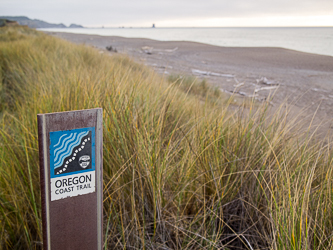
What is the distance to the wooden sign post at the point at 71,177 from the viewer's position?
2.20ft

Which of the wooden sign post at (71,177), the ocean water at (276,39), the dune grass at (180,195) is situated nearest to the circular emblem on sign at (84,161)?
the wooden sign post at (71,177)

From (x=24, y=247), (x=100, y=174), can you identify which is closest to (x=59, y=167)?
(x=100, y=174)

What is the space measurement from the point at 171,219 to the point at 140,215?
166mm

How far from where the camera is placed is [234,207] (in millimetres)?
1424

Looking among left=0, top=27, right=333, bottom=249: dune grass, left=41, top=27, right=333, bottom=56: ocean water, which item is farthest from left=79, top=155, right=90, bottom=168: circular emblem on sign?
left=41, top=27, right=333, bottom=56: ocean water

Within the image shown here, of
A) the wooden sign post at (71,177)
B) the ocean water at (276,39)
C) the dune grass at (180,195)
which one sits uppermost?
the ocean water at (276,39)

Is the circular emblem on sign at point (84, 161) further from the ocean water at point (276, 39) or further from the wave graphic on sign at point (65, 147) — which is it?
the ocean water at point (276, 39)

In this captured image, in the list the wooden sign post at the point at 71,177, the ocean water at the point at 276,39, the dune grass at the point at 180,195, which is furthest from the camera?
the ocean water at the point at 276,39

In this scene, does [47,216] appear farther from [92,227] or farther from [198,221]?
[198,221]

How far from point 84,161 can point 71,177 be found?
2.3 inches

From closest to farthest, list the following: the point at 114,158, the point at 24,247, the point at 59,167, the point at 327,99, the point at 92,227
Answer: the point at 59,167, the point at 92,227, the point at 24,247, the point at 114,158, the point at 327,99

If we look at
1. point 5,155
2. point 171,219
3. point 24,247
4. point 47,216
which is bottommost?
point 24,247

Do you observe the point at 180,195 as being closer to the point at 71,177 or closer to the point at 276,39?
the point at 71,177

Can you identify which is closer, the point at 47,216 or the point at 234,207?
the point at 47,216
